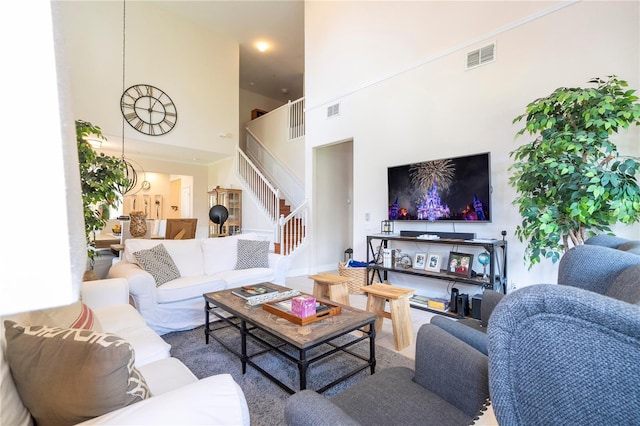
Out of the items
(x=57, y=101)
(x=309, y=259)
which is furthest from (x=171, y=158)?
(x=57, y=101)

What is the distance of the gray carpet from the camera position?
5.95ft

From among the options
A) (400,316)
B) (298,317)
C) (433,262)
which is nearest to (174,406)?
(298,317)

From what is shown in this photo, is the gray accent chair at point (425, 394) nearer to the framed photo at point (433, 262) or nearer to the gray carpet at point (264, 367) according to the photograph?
the gray carpet at point (264, 367)

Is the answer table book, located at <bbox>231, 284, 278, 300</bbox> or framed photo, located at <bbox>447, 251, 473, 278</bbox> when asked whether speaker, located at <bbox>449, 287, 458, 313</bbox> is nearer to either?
framed photo, located at <bbox>447, 251, 473, 278</bbox>

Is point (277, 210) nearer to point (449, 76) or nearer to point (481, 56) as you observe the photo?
point (449, 76)

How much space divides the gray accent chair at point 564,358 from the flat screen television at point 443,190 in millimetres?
3097

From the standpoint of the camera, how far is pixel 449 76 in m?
3.71

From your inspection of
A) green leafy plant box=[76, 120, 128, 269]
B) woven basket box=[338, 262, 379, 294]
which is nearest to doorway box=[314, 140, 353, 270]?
woven basket box=[338, 262, 379, 294]

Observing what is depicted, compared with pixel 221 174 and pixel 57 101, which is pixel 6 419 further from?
pixel 221 174

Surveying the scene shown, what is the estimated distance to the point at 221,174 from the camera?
783cm

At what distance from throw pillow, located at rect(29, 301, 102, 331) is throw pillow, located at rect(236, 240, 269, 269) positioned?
2.09m

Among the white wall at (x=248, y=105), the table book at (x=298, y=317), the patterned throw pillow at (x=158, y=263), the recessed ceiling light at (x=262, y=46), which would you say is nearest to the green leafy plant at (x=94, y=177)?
the patterned throw pillow at (x=158, y=263)

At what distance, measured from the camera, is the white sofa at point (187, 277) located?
2729mm

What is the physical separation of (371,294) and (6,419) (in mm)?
2425
